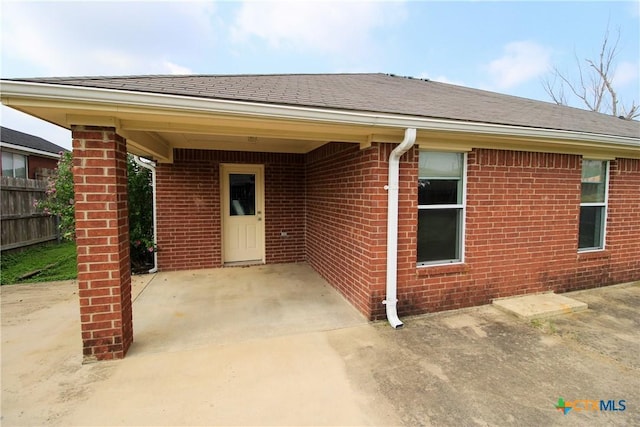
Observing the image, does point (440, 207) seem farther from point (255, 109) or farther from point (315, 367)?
point (255, 109)

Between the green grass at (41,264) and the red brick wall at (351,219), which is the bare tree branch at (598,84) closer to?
the red brick wall at (351,219)

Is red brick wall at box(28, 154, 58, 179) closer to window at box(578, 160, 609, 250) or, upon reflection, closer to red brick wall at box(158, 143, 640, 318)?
red brick wall at box(158, 143, 640, 318)

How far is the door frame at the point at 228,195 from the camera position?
20.5ft

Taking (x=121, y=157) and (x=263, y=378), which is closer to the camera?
(x=263, y=378)

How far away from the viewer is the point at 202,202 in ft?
19.8

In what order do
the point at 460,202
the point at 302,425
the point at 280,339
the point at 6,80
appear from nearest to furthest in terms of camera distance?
the point at 302,425, the point at 6,80, the point at 280,339, the point at 460,202

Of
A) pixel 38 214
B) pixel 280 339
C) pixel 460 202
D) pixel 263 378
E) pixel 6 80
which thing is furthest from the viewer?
pixel 38 214

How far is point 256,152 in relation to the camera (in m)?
6.24

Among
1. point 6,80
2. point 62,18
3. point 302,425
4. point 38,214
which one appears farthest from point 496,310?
point 38,214

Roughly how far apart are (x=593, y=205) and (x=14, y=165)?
54.7ft

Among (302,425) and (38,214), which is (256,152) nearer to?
(302,425)

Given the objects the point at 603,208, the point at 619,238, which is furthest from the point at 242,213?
the point at 619,238

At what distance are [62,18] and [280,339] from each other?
8.16 metres

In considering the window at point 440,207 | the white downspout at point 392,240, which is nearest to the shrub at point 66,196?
the white downspout at point 392,240
